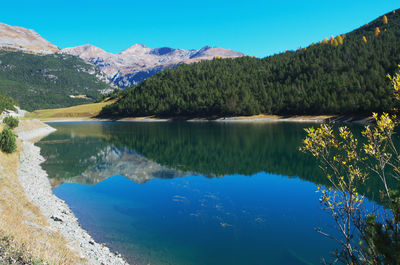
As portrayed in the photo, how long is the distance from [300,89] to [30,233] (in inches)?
6376

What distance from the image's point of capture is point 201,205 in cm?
2481

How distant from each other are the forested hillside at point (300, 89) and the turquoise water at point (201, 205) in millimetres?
87867

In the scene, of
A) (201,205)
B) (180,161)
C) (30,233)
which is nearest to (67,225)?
(30,233)

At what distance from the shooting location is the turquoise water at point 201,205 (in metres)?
16.4

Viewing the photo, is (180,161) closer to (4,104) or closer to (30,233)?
(30,233)

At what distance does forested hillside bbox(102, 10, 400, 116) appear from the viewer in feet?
410

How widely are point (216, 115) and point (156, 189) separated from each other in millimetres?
133666

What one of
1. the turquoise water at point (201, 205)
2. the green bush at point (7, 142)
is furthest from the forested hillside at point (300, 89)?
the green bush at point (7, 142)

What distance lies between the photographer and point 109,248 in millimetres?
16562

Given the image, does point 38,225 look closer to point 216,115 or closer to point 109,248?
point 109,248

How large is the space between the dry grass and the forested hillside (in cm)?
11368

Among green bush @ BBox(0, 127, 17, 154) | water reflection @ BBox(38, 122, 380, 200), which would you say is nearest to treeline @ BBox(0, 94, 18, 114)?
water reflection @ BBox(38, 122, 380, 200)

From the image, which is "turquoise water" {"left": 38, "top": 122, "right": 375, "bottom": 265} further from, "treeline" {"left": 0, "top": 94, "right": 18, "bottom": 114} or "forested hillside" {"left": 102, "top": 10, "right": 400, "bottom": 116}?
"treeline" {"left": 0, "top": 94, "right": 18, "bottom": 114}

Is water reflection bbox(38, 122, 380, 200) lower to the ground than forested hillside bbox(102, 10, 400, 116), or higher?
lower
